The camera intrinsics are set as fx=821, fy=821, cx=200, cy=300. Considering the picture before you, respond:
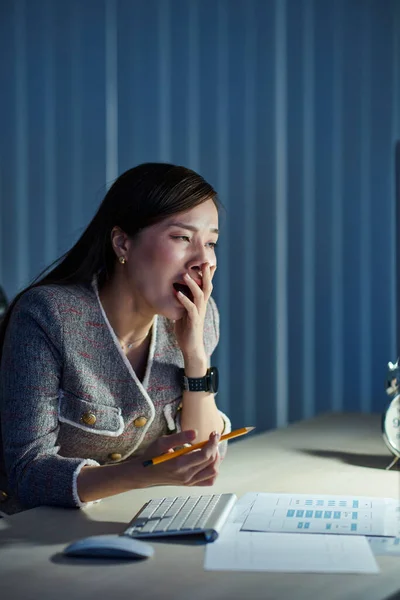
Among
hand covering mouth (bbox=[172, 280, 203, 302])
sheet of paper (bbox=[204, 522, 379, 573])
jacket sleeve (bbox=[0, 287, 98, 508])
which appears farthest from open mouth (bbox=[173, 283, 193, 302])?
sheet of paper (bbox=[204, 522, 379, 573])

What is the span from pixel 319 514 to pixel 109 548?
389mm

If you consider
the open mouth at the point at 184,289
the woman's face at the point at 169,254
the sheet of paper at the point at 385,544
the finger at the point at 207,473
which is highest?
the woman's face at the point at 169,254

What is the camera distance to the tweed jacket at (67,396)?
1407mm

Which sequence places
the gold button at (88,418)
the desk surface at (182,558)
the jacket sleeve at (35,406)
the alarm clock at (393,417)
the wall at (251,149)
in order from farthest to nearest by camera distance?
1. the wall at (251,149)
2. the alarm clock at (393,417)
3. the gold button at (88,418)
4. the jacket sleeve at (35,406)
5. the desk surface at (182,558)

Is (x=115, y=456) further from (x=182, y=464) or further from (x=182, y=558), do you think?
(x=182, y=558)

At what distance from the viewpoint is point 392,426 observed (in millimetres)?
1800

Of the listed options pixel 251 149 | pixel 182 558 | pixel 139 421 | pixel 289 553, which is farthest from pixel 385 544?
pixel 251 149

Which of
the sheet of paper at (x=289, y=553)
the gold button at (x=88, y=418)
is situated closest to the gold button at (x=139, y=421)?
the gold button at (x=88, y=418)

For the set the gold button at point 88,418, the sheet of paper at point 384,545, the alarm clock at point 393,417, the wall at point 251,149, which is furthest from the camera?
the wall at point 251,149

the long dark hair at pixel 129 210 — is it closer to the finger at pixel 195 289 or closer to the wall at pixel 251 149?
the finger at pixel 195 289

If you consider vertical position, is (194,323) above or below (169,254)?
below

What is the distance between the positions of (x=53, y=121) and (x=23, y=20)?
454 millimetres

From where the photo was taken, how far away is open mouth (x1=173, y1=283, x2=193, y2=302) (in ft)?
5.49

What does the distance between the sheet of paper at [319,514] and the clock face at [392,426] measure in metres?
0.37
